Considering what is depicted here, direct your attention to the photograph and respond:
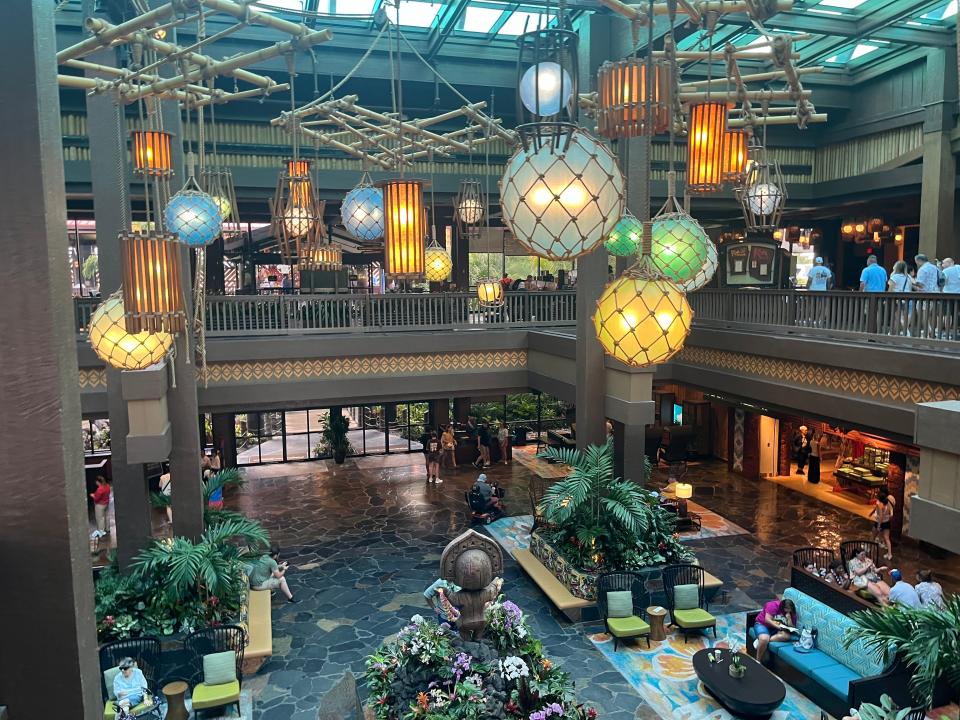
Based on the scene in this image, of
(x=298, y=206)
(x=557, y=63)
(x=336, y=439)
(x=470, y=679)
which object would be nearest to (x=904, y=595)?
(x=470, y=679)

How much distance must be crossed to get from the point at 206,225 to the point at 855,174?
19.2m

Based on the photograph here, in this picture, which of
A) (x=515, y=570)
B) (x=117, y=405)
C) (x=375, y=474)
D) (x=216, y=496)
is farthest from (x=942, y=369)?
(x=375, y=474)

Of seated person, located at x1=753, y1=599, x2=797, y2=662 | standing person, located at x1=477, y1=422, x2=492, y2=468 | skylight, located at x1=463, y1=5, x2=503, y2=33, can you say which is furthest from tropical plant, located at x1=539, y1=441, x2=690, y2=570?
skylight, located at x1=463, y1=5, x2=503, y2=33

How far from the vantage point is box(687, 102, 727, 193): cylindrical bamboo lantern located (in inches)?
211

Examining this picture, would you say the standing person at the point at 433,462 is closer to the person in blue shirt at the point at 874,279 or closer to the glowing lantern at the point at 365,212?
the person in blue shirt at the point at 874,279

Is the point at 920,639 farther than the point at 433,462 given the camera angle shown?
No

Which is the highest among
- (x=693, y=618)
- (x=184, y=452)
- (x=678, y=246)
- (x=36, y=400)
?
(x=678, y=246)

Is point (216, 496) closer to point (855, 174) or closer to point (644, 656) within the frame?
point (644, 656)

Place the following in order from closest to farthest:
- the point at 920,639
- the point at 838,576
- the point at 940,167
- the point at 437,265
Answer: the point at 920,639
the point at 838,576
the point at 437,265
the point at 940,167

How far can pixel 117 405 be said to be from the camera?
1095cm

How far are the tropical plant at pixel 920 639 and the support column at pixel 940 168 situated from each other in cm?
1141

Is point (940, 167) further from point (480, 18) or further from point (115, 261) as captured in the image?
point (115, 261)

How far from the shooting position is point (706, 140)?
17.7 feet

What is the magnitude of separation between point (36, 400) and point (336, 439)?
69.4ft
